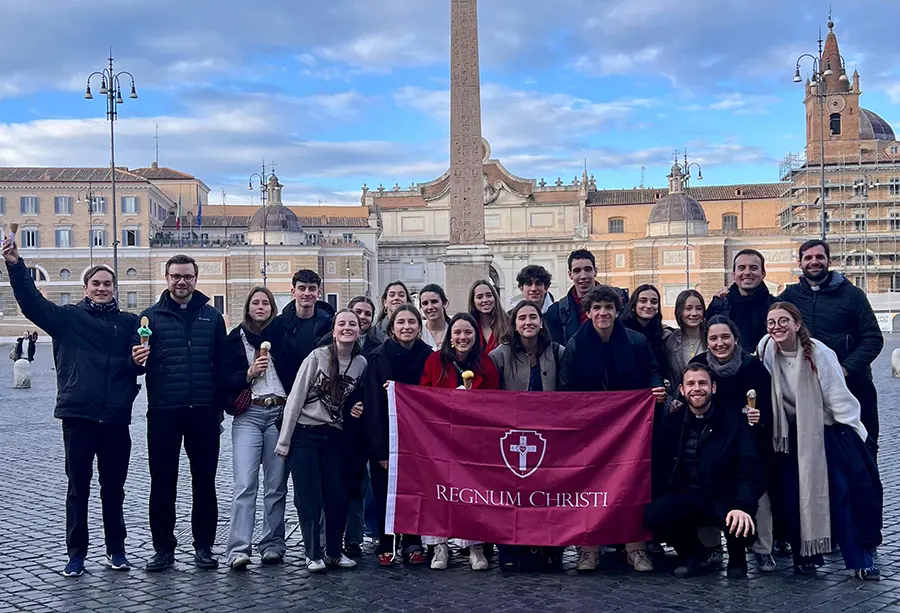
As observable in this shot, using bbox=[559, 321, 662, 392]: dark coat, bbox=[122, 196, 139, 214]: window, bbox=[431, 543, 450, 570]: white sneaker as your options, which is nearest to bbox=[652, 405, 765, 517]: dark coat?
bbox=[559, 321, 662, 392]: dark coat

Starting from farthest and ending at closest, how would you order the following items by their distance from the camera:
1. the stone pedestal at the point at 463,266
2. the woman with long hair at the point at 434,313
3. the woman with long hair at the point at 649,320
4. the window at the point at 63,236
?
1. the window at the point at 63,236
2. the stone pedestal at the point at 463,266
3. the woman with long hair at the point at 434,313
4. the woman with long hair at the point at 649,320

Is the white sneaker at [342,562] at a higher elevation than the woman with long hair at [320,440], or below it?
below

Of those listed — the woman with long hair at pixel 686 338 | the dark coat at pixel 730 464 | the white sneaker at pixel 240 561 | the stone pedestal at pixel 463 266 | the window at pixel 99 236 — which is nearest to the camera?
the dark coat at pixel 730 464

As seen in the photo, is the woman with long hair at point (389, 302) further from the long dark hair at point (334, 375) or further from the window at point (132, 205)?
the window at point (132, 205)

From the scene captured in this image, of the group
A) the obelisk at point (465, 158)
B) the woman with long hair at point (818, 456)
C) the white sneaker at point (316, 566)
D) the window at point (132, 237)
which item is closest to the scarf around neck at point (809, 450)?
the woman with long hair at point (818, 456)

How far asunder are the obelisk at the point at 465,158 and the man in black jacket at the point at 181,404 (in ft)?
29.8

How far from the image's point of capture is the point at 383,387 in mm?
5590

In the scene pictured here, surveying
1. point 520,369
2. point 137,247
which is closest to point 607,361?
point 520,369

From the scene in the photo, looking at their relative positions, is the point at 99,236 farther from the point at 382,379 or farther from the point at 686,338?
the point at 686,338

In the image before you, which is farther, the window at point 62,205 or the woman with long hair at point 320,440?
the window at point 62,205

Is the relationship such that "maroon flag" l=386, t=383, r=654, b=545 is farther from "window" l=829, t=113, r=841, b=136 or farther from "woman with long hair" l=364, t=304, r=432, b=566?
"window" l=829, t=113, r=841, b=136

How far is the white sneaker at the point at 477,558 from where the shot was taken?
546 centimetres

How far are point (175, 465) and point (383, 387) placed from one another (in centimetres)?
120

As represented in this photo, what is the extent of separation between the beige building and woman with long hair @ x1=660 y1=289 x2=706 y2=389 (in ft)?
144
